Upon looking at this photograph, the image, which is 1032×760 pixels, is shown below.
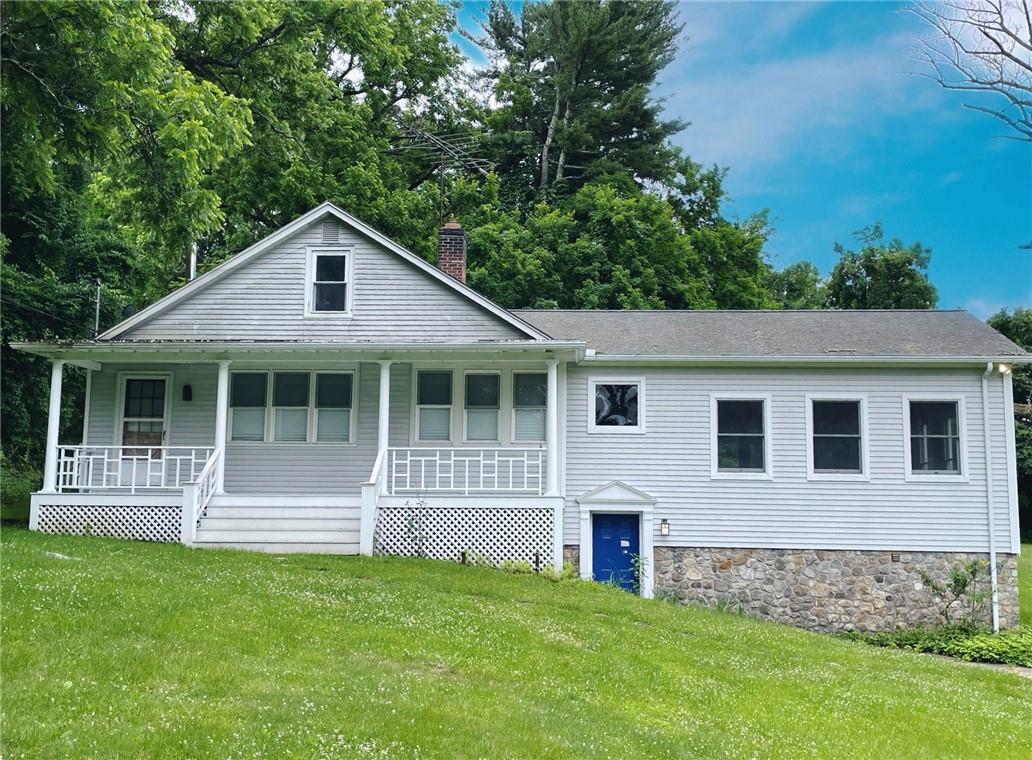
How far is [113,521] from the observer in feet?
42.4

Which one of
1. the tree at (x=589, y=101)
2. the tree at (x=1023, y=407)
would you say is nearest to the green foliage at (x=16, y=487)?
the tree at (x=589, y=101)

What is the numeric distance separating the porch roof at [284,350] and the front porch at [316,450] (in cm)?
5

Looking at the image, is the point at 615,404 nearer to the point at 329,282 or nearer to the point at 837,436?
the point at 837,436

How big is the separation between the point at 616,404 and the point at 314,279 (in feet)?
19.2

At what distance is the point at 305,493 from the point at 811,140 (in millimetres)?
25916

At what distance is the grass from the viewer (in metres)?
14.6

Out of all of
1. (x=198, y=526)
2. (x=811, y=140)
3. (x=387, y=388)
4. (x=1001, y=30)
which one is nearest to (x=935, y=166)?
(x=811, y=140)

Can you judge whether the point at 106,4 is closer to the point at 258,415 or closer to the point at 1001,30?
the point at 258,415

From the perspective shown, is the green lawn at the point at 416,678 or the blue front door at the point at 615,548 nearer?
the green lawn at the point at 416,678

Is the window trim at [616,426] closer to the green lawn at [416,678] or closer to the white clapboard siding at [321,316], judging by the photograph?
the white clapboard siding at [321,316]

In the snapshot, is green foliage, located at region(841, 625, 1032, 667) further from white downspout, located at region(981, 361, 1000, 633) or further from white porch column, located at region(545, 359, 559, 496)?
white porch column, located at region(545, 359, 559, 496)

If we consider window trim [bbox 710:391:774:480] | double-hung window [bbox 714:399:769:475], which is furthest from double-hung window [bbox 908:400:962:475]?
double-hung window [bbox 714:399:769:475]

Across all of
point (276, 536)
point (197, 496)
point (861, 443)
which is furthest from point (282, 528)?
point (861, 443)

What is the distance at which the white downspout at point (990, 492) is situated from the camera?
13.1m
